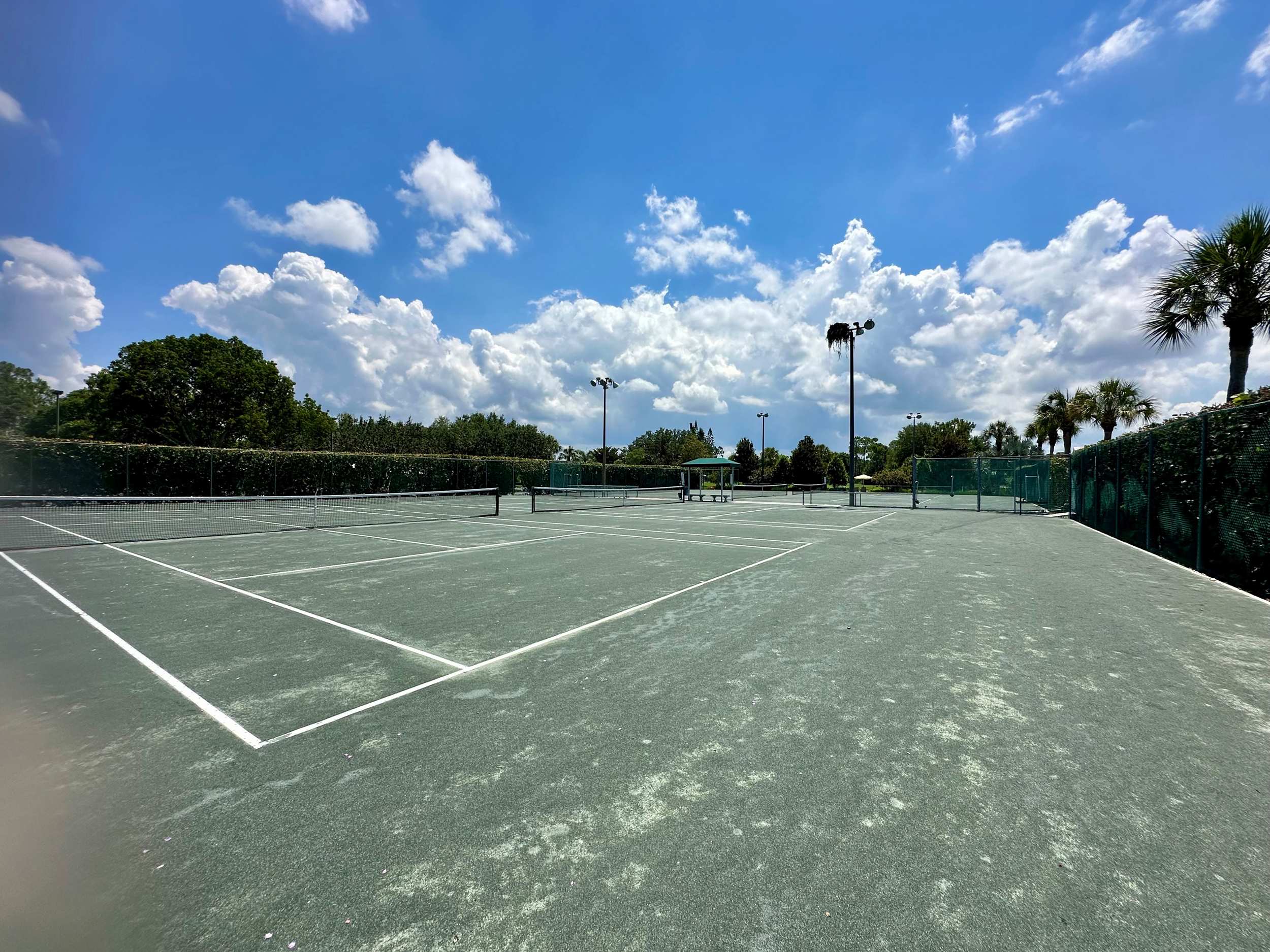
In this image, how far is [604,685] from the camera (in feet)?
14.8

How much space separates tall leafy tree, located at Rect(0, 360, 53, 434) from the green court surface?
2953 inches

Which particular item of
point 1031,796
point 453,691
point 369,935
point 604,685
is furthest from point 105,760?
point 1031,796

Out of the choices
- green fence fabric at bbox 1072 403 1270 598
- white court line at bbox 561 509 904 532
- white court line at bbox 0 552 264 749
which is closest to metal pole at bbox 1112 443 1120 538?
green fence fabric at bbox 1072 403 1270 598

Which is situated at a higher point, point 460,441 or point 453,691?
point 460,441

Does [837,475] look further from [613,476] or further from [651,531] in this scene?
[651,531]

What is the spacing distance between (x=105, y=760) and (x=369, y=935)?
2638mm

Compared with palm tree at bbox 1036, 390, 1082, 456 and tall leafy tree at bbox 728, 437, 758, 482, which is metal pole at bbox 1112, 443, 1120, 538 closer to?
palm tree at bbox 1036, 390, 1082, 456

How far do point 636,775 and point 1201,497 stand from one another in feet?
36.5

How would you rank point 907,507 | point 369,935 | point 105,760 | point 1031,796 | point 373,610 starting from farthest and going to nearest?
point 907,507 < point 373,610 < point 105,760 < point 1031,796 < point 369,935

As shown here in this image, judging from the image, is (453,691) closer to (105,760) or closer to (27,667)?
(105,760)

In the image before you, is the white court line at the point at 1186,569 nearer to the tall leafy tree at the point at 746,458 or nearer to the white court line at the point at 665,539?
the white court line at the point at 665,539

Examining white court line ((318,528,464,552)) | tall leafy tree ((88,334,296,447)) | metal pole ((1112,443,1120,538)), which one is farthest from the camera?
tall leafy tree ((88,334,296,447))

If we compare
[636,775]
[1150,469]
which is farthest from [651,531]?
[636,775]

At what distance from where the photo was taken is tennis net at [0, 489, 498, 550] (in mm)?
14406
